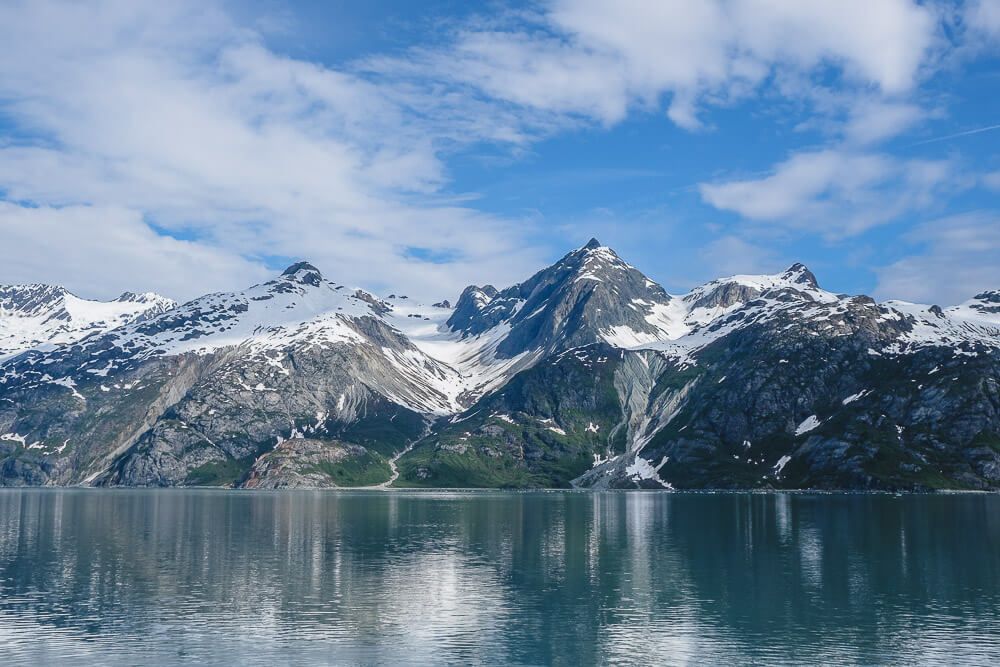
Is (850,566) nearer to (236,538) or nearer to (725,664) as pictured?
(725,664)

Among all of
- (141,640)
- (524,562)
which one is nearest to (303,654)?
(141,640)

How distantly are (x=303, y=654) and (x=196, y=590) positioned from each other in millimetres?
37499

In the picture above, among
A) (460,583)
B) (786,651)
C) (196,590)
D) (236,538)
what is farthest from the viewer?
(236,538)

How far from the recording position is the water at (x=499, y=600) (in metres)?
79.6

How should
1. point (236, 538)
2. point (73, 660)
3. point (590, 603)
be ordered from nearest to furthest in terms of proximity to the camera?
point (73, 660)
point (590, 603)
point (236, 538)

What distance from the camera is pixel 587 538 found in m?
175

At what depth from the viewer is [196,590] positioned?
359 feet

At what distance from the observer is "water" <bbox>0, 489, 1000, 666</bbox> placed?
79562 millimetres

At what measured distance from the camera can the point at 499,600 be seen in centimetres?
10462

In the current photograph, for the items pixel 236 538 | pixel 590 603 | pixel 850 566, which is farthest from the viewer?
pixel 236 538

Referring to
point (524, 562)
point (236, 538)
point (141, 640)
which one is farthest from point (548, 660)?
point (236, 538)

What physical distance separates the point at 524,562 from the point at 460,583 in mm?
22274

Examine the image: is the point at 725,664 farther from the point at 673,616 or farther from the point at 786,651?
the point at 673,616

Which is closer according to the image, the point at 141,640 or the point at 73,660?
the point at 73,660
